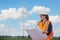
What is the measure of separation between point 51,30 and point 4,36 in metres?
1.00

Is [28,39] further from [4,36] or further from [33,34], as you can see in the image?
[4,36]

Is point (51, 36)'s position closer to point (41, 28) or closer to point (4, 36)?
point (41, 28)

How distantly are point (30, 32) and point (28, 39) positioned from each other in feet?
0.75

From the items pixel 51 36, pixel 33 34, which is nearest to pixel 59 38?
pixel 51 36

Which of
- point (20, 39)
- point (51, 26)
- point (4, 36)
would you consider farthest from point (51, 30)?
point (4, 36)

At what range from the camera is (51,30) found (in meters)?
3.81

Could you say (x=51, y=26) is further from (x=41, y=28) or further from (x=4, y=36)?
(x=4, y=36)

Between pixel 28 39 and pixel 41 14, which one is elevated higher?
pixel 41 14

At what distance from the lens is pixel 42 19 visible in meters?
3.85

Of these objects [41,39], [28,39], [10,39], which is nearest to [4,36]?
[10,39]

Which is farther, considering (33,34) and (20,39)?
(20,39)

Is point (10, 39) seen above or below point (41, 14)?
below

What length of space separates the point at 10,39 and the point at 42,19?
2.74ft

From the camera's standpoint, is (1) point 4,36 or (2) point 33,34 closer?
(2) point 33,34
